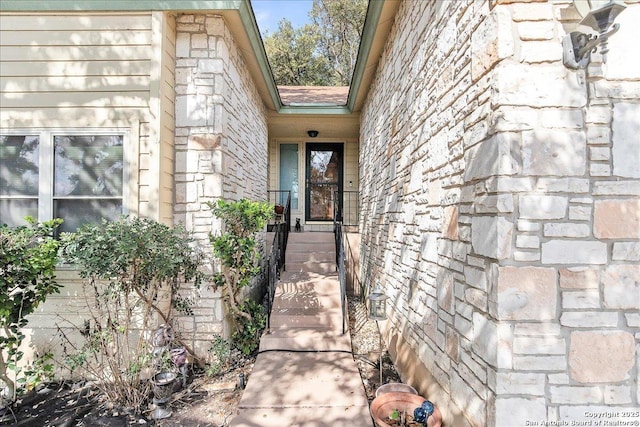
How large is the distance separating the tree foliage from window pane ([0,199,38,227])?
12.7 m

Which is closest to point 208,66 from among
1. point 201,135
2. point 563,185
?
point 201,135

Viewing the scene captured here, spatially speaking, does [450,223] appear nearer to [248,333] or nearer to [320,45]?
[248,333]

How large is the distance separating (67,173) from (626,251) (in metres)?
4.64

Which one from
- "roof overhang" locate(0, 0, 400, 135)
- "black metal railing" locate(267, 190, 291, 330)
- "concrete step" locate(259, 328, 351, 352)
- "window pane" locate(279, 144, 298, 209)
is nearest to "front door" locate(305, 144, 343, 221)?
"window pane" locate(279, 144, 298, 209)

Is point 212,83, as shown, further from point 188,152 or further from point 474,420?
point 474,420

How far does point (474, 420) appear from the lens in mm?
1821

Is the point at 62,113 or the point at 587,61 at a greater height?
the point at 62,113

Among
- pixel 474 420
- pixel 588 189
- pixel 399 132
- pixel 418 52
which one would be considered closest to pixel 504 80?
pixel 588 189

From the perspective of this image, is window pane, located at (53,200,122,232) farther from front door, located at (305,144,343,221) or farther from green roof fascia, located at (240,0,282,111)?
front door, located at (305,144,343,221)

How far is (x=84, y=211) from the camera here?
3445 mm

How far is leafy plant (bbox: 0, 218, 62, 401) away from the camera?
109 inches

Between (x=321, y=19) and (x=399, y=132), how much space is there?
47.1 feet

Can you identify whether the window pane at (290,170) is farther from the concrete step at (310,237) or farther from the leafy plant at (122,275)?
the leafy plant at (122,275)

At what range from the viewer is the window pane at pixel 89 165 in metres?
3.43
